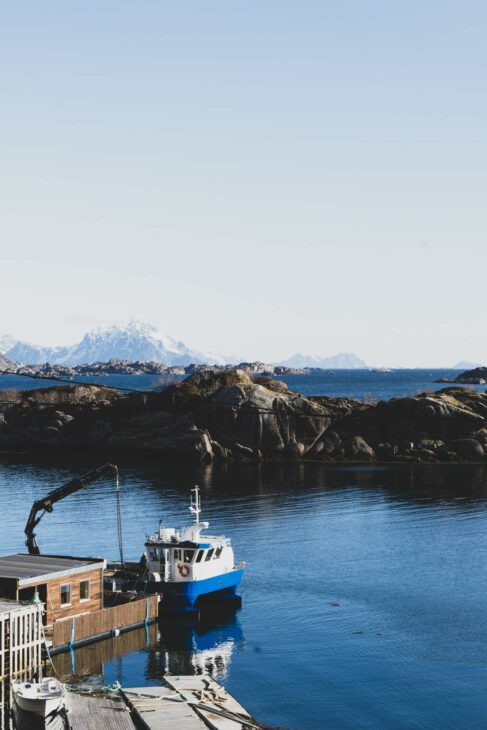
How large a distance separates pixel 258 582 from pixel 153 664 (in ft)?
61.5

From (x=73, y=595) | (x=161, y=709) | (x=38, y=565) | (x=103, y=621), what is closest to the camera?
(x=161, y=709)

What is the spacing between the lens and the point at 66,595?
184 feet

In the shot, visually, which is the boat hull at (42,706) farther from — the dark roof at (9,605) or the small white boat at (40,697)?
the dark roof at (9,605)

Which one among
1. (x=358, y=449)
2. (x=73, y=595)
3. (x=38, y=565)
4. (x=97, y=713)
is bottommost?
(x=97, y=713)

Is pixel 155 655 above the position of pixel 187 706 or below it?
below

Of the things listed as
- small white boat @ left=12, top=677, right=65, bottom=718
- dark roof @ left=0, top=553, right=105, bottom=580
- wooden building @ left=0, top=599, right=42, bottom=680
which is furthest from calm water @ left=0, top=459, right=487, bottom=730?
small white boat @ left=12, top=677, right=65, bottom=718

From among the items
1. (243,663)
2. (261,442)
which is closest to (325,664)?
(243,663)

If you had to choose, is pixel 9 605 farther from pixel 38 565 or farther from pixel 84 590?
pixel 84 590

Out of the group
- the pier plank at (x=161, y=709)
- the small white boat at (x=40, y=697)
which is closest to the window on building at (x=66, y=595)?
the pier plank at (x=161, y=709)

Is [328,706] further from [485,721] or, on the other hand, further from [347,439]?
[347,439]

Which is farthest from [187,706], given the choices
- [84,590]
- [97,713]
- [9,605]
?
[84,590]

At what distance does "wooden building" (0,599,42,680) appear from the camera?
45125 mm

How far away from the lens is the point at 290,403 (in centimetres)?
15188

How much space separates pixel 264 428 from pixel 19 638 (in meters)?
106
